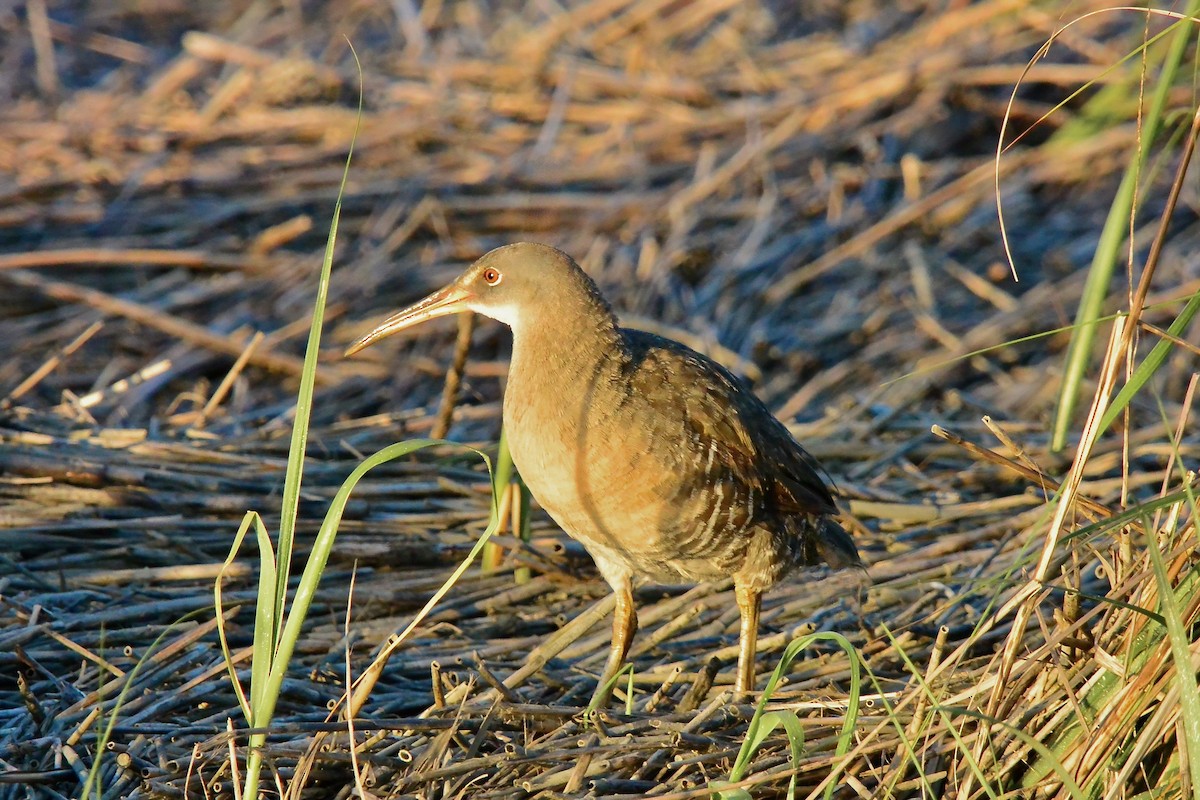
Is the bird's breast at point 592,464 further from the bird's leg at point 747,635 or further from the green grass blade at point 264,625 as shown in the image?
the green grass blade at point 264,625

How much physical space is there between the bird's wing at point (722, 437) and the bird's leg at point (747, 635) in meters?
0.26

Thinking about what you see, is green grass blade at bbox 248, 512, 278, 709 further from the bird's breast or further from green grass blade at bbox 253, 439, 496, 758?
the bird's breast

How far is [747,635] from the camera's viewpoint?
4133 mm

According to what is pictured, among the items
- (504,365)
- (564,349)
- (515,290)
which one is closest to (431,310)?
(515,290)

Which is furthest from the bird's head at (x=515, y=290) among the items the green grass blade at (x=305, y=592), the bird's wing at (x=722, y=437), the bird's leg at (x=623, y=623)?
the green grass blade at (x=305, y=592)

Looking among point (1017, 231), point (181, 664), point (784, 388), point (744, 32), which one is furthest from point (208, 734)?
point (744, 32)

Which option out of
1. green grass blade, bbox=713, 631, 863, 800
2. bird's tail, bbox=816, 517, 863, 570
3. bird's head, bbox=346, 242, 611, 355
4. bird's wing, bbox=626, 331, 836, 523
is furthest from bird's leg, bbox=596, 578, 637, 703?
green grass blade, bbox=713, 631, 863, 800

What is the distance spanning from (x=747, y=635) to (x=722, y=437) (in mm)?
608

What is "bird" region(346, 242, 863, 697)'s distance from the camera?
3.85 metres

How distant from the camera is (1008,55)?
8.34m

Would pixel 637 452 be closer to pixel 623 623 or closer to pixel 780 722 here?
pixel 623 623

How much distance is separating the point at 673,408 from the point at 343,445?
66.5 inches

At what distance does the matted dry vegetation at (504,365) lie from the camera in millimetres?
3297

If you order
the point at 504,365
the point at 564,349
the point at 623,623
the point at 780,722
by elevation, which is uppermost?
the point at 564,349
